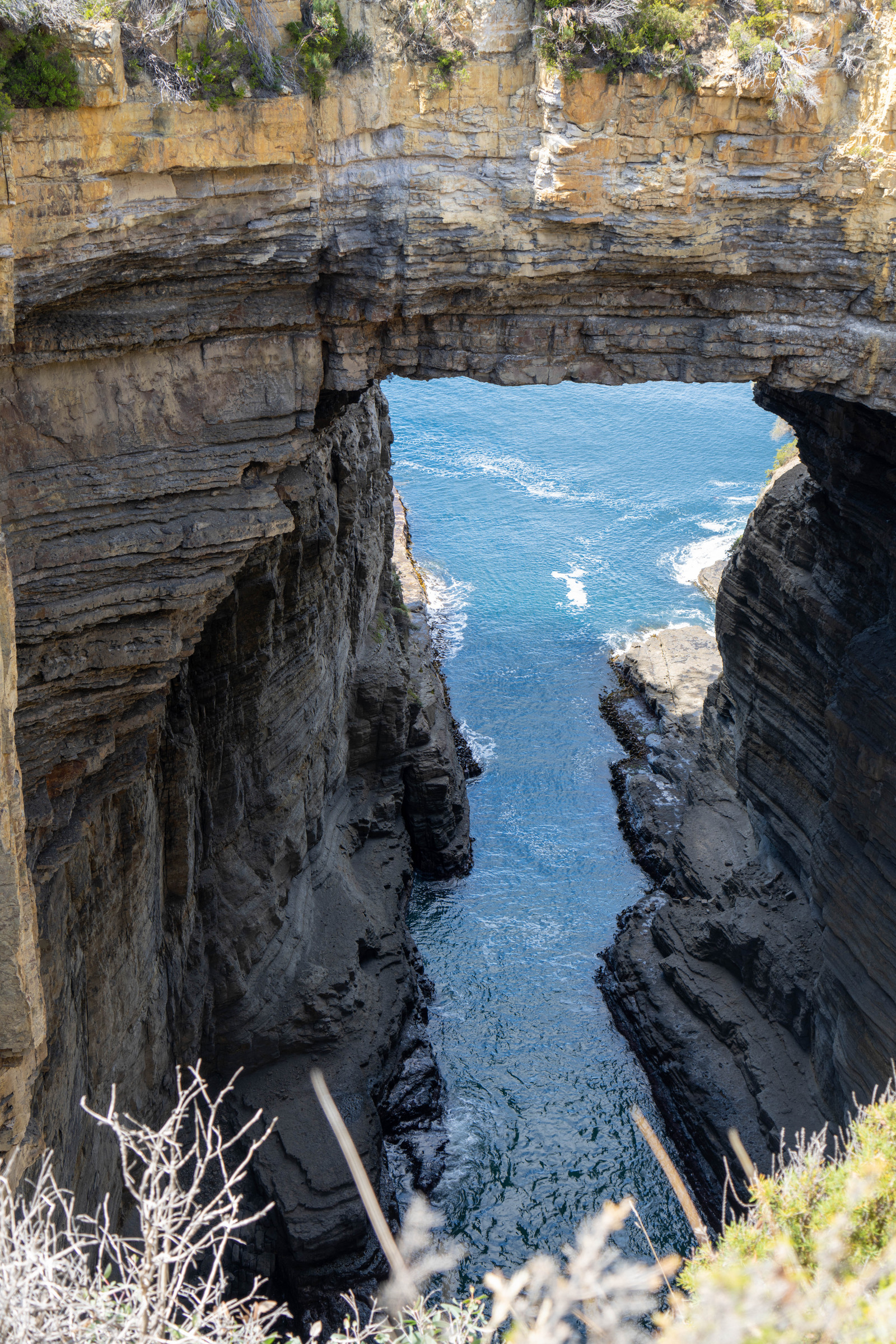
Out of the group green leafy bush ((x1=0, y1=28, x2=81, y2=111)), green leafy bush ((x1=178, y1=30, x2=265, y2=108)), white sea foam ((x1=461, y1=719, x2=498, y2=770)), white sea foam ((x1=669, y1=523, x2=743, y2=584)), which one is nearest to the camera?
green leafy bush ((x1=0, y1=28, x2=81, y2=111))

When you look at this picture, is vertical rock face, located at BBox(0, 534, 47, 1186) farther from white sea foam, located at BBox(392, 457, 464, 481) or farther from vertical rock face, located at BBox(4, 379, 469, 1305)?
white sea foam, located at BBox(392, 457, 464, 481)

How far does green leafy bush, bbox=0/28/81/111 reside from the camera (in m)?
10.3

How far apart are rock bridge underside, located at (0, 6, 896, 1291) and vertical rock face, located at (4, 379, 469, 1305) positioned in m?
0.06

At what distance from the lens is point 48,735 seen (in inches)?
494

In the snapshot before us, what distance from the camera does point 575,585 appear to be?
44.3m

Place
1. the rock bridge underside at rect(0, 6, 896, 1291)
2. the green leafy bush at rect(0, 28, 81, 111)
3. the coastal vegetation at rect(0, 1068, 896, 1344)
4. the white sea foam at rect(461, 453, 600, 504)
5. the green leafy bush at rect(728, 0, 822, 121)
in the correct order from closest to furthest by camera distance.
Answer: the coastal vegetation at rect(0, 1068, 896, 1344) → the green leafy bush at rect(0, 28, 81, 111) → the rock bridge underside at rect(0, 6, 896, 1291) → the green leafy bush at rect(728, 0, 822, 121) → the white sea foam at rect(461, 453, 600, 504)

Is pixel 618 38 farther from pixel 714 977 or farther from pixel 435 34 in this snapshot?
pixel 714 977

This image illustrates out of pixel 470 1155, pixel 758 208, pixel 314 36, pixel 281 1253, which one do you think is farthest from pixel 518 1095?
pixel 314 36

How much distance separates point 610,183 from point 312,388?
4516 mm

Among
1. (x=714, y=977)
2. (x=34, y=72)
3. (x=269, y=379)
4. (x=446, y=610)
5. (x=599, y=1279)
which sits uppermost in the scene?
(x=34, y=72)

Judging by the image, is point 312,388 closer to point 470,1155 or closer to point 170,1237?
point 170,1237

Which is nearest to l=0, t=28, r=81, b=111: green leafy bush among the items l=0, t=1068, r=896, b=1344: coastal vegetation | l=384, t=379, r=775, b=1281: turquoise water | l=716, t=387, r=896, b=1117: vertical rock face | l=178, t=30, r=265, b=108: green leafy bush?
l=178, t=30, r=265, b=108: green leafy bush

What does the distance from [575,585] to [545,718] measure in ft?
32.6

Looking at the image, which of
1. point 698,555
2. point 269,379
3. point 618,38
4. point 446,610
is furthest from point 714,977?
point 698,555
